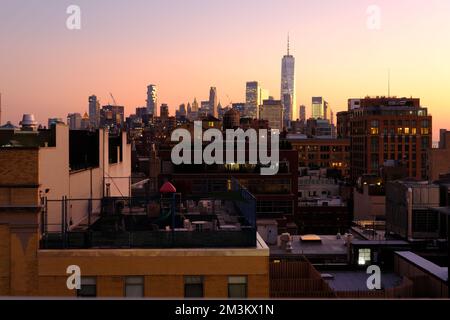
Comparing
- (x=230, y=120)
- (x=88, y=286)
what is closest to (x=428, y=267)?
(x=88, y=286)

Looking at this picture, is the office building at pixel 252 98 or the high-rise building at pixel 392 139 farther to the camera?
the office building at pixel 252 98

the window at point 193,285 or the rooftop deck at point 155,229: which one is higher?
the rooftop deck at point 155,229

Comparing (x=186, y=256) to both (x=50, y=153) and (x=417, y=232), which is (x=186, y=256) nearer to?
(x=50, y=153)

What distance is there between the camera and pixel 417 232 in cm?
2205

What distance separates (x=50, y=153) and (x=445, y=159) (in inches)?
1306

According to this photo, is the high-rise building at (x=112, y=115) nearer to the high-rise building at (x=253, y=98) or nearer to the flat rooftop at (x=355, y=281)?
the high-rise building at (x=253, y=98)

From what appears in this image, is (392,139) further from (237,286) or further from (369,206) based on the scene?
(237,286)

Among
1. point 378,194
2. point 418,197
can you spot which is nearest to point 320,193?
point 378,194

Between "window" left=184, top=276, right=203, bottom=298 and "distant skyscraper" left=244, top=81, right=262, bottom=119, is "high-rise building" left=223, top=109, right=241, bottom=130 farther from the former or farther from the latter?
"distant skyscraper" left=244, top=81, right=262, bottom=119

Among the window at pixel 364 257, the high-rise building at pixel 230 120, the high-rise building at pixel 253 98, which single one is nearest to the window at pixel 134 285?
the window at pixel 364 257

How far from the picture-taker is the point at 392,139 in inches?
3199

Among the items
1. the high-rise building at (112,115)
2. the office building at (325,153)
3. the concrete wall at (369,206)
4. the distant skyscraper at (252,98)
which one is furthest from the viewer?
the distant skyscraper at (252,98)

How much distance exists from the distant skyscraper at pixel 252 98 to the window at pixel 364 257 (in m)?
139

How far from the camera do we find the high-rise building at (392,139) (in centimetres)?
7969
